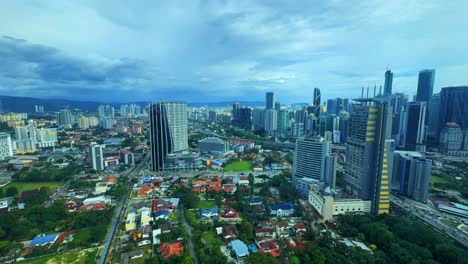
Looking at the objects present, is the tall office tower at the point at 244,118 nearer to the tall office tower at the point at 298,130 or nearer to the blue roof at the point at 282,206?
the tall office tower at the point at 298,130

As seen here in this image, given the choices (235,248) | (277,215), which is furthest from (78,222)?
(277,215)

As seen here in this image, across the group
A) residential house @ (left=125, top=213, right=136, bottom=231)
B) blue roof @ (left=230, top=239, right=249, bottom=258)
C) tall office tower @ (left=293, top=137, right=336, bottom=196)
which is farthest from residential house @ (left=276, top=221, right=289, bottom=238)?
Result: residential house @ (left=125, top=213, right=136, bottom=231)

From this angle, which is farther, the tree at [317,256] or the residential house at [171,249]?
the residential house at [171,249]

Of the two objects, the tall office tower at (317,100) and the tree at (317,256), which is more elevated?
the tall office tower at (317,100)

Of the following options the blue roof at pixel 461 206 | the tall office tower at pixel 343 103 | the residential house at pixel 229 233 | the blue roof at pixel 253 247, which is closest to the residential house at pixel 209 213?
the residential house at pixel 229 233

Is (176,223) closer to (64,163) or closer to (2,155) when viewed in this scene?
(64,163)

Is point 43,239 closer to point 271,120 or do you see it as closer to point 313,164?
point 313,164

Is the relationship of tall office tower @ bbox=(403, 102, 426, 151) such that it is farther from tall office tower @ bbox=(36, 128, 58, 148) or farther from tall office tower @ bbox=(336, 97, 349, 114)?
tall office tower @ bbox=(36, 128, 58, 148)
